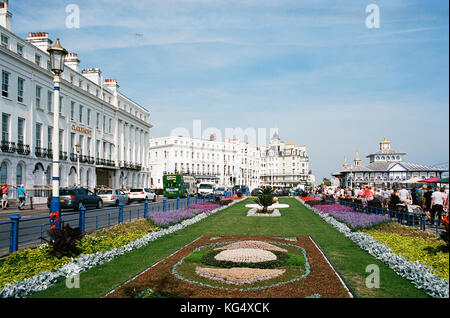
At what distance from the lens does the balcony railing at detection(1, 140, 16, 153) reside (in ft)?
108

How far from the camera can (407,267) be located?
314 inches

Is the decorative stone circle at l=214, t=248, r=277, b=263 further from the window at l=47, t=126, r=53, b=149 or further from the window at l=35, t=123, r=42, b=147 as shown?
the window at l=47, t=126, r=53, b=149

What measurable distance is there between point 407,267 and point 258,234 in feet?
24.7

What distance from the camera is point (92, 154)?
51.5 m

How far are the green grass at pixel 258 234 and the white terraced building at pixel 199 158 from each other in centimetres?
8231

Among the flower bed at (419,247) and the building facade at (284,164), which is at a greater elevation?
the building facade at (284,164)

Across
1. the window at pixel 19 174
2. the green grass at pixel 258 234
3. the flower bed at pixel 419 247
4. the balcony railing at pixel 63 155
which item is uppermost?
the balcony railing at pixel 63 155

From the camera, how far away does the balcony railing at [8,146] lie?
32812mm

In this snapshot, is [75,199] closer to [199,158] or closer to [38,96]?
[38,96]

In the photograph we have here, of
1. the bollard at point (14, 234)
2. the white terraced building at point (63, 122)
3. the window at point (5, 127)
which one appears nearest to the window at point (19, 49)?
the white terraced building at point (63, 122)

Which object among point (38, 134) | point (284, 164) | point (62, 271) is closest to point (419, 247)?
point (62, 271)

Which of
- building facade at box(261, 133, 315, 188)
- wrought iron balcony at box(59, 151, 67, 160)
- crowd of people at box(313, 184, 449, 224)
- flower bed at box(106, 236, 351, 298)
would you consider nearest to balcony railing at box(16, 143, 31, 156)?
wrought iron balcony at box(59, 151, 67, 160)

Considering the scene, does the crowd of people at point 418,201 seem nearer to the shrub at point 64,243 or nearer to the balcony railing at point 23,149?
the shrub at point 64,243
